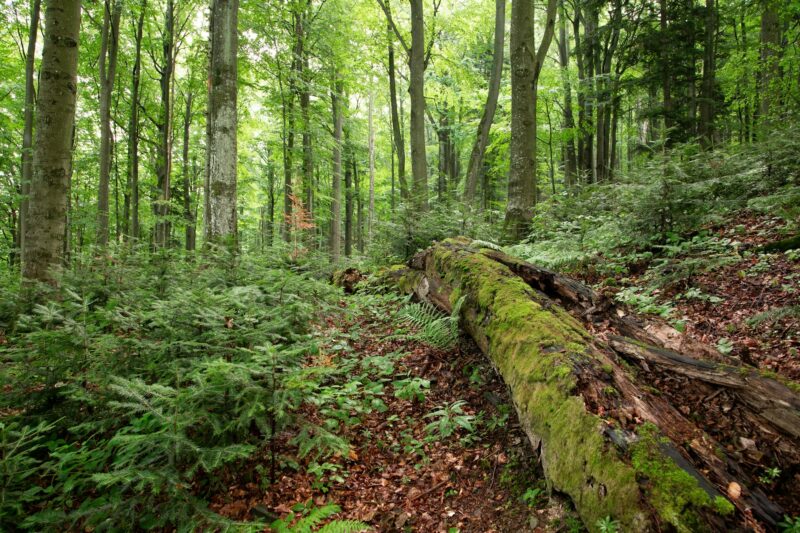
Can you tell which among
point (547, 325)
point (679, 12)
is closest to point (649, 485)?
point (547, 325)

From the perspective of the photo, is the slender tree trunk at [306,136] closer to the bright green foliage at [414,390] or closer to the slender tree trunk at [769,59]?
the bright green foliage at [414,390]

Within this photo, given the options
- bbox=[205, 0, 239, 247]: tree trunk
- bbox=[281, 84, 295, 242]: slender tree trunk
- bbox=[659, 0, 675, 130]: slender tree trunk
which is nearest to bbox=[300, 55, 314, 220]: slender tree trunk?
bbox=[281, 84, 295, 242]: slender tree trunk

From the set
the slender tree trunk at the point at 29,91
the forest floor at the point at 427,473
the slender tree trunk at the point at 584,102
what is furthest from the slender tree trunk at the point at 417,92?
the slender tree trunk at the point at 29,91

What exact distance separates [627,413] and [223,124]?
796cm

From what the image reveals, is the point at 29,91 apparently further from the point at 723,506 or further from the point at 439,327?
the point at 723,506

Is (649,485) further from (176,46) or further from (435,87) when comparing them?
(435,87)

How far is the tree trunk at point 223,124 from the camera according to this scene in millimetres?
7691

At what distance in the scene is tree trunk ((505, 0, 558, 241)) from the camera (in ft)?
30.6

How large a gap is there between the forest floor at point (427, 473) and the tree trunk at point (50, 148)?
14.7ft

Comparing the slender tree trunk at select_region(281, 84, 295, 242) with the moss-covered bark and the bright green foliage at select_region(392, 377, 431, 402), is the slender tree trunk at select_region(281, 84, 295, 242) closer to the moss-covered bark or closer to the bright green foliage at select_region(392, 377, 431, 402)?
the bright green foliage at select_region(392, 377, 431, 402)

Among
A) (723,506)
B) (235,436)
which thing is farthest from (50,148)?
(723,506)

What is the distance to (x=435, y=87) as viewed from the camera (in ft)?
72.2

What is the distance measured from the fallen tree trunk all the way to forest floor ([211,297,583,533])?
15.0 inches

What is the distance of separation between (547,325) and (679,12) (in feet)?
51.0
